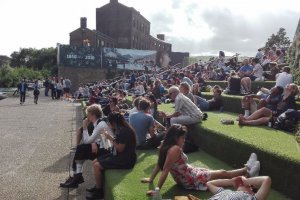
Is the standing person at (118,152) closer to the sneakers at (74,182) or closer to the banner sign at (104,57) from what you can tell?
the sneakers at (74,182)

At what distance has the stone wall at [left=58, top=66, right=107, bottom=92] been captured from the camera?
156 feet

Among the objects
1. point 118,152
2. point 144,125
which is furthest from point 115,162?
point 144,125

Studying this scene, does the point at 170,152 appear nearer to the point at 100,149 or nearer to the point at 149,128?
the point at 100,149

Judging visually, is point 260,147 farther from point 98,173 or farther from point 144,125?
point 144,125

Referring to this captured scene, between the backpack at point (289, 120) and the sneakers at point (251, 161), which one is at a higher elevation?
the backpack at point (289, 120)

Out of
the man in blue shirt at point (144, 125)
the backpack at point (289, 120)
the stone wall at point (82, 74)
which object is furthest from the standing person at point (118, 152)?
the stone wall at point (82, 74)

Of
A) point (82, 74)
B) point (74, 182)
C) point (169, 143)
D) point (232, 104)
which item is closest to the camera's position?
point (169, 143)

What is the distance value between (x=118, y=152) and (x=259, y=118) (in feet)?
12.4

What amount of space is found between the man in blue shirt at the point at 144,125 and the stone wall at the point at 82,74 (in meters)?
38.6

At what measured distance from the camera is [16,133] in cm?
1540

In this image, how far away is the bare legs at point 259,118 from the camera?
930 centimetres

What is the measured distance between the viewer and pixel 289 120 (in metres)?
8.67

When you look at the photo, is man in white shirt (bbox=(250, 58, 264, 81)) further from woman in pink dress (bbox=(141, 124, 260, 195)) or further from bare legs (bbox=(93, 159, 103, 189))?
woman in pink dress (bbox=(141, 124, 260, 195))

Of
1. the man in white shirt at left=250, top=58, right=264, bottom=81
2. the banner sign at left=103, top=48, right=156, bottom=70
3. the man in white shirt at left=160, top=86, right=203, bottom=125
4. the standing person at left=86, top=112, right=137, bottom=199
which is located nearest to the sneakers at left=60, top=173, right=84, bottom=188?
the standing person at left=86, top=112, right=137, bottom=199
